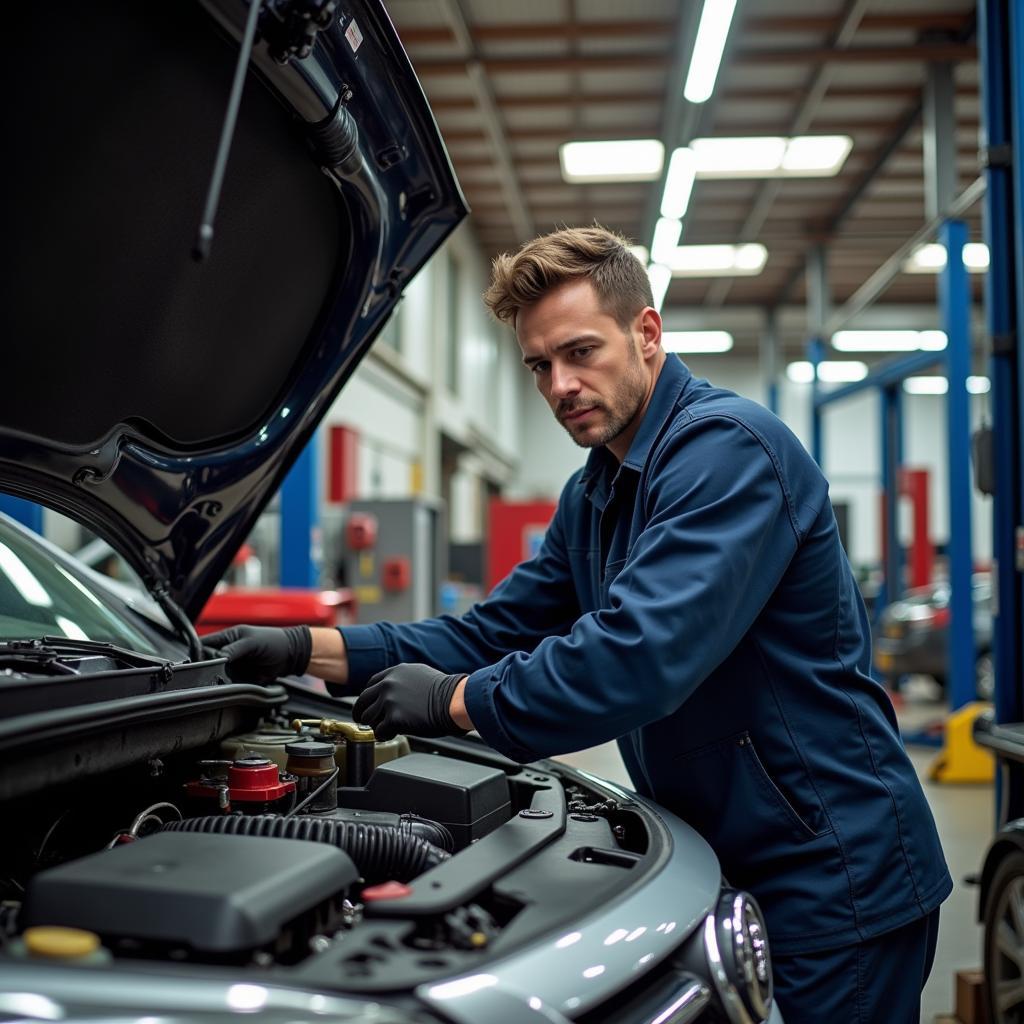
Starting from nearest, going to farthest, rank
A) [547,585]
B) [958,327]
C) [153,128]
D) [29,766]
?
[29,766], [153,128], [547,585], [958,327]

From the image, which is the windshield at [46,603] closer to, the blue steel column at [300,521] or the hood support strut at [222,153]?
the hood support strut at [222,153]

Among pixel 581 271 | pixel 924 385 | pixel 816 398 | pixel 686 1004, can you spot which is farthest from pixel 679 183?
pixel 924 385

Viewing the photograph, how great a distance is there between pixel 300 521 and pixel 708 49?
3433mm

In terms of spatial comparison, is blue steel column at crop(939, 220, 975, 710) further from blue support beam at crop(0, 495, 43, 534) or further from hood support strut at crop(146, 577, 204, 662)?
hood support strut at crop(146, 577, 204, 662)

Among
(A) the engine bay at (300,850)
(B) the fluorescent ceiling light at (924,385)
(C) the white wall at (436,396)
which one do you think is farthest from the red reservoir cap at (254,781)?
(B) the fluorescent ceiling light at (924,385)

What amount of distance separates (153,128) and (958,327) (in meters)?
5.42

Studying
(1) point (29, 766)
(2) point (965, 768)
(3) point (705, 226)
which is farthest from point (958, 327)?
(3) point (705, 226)

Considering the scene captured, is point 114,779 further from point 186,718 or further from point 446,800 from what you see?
point 446,800

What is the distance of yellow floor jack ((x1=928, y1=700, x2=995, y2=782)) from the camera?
5.91m

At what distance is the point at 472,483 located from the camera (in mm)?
16172

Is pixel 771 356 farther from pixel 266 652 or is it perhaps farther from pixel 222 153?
pixel 222 153

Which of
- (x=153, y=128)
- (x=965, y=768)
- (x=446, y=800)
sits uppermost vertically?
(x=153, y=128)

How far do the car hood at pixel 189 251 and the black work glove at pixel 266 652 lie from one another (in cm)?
14

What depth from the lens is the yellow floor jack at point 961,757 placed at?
5906 mm
